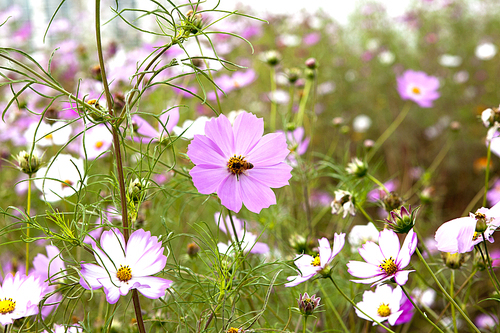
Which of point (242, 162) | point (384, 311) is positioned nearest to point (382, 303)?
point (384, 311)

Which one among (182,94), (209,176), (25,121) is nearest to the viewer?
(209,176)

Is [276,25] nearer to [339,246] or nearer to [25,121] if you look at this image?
[25,121]

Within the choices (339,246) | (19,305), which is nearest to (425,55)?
(339,246)

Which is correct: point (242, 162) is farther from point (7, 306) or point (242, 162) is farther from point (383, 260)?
point (7, 306)

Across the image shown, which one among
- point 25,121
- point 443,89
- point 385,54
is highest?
point 385,54

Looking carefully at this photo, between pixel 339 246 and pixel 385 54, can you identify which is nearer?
pixel 339 246

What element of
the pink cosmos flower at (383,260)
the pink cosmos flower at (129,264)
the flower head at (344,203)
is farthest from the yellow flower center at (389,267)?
the pink cosmos flower at (129,264)

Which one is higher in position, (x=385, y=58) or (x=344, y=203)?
(x=385, y=58)
